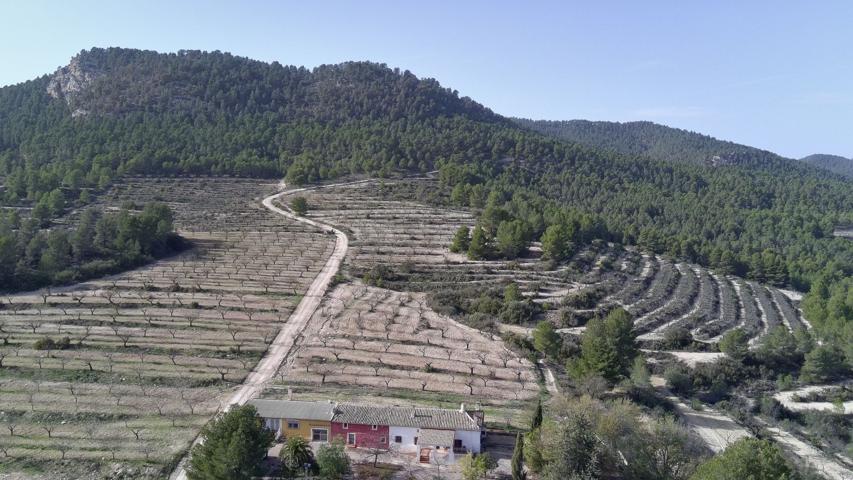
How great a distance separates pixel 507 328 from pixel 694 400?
1604 cm

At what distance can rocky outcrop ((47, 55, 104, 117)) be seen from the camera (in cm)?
15111

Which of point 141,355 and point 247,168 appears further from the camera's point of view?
point 247,168

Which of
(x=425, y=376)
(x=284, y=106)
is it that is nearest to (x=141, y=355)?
(x=425, y=376)

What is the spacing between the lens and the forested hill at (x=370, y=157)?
88625 mm

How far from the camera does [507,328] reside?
4847 centimetres

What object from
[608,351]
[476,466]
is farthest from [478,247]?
[476,466]

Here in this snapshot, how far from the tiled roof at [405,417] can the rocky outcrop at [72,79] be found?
15296 centimetres

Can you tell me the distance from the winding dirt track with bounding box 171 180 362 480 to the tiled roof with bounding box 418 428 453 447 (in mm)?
11093

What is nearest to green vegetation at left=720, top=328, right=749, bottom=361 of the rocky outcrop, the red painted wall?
the red painted wall

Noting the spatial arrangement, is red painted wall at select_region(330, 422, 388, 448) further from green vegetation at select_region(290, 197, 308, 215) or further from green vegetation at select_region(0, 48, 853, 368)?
green vegetation at select_region(290, 197, 308, 215)

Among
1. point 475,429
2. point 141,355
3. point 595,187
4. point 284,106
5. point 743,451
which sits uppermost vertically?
point 284,106

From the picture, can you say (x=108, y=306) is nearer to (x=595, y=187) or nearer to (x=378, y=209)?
(x=378, y=209)

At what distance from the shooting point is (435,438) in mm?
27797

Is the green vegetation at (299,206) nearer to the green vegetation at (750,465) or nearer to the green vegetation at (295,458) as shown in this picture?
the green vegetation at (295,458)
